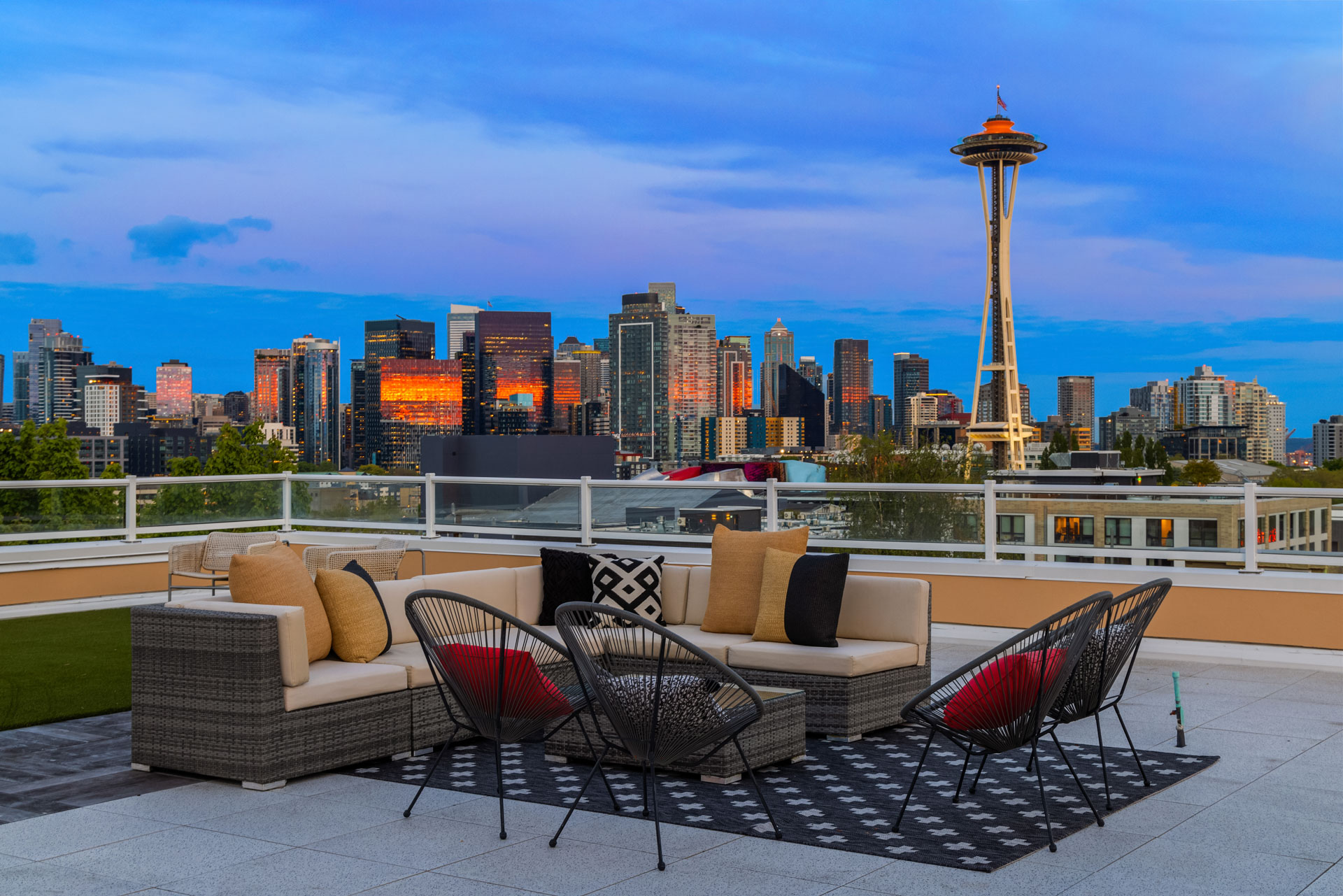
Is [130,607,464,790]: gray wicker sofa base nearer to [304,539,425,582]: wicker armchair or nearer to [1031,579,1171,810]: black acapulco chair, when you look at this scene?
[304,539,425,582]: wicker armchair

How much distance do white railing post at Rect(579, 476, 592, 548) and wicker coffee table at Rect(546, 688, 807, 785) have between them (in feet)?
15.3

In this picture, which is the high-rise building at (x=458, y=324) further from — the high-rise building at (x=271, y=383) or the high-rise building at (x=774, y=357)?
the high-rise building at (x=774, y=357)

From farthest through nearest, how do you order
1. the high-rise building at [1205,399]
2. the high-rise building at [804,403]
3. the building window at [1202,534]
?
1. the high-rise building at [804,403]
2. the high-rise building at [1205,399]
3. the building window at [1202,534]

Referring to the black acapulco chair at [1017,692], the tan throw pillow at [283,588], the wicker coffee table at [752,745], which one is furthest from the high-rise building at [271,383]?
the black acapulco chair at [1017,692]

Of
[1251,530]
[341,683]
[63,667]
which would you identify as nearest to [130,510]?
[63,667]

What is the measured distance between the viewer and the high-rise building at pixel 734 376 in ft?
276

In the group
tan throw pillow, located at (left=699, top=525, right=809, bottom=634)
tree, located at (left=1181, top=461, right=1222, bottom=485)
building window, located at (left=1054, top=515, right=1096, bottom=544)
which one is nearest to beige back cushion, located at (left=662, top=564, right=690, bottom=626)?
tan throw pillow, located at (left=699, top=525, right=809, bottom=634)

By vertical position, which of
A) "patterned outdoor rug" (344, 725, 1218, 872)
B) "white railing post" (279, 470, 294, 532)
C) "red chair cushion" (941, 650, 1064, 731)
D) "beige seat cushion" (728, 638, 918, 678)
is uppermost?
"white railing post" (279, 470, 294, 532)

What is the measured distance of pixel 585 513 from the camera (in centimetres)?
977

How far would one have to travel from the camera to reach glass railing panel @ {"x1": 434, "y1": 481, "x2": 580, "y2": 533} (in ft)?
32.5

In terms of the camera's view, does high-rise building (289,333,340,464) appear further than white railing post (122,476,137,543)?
Yes

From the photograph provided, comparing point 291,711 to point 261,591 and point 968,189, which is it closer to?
point 261,591

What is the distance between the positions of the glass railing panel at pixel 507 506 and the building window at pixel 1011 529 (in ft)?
10.8

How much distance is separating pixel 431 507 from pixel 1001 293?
245 ft
